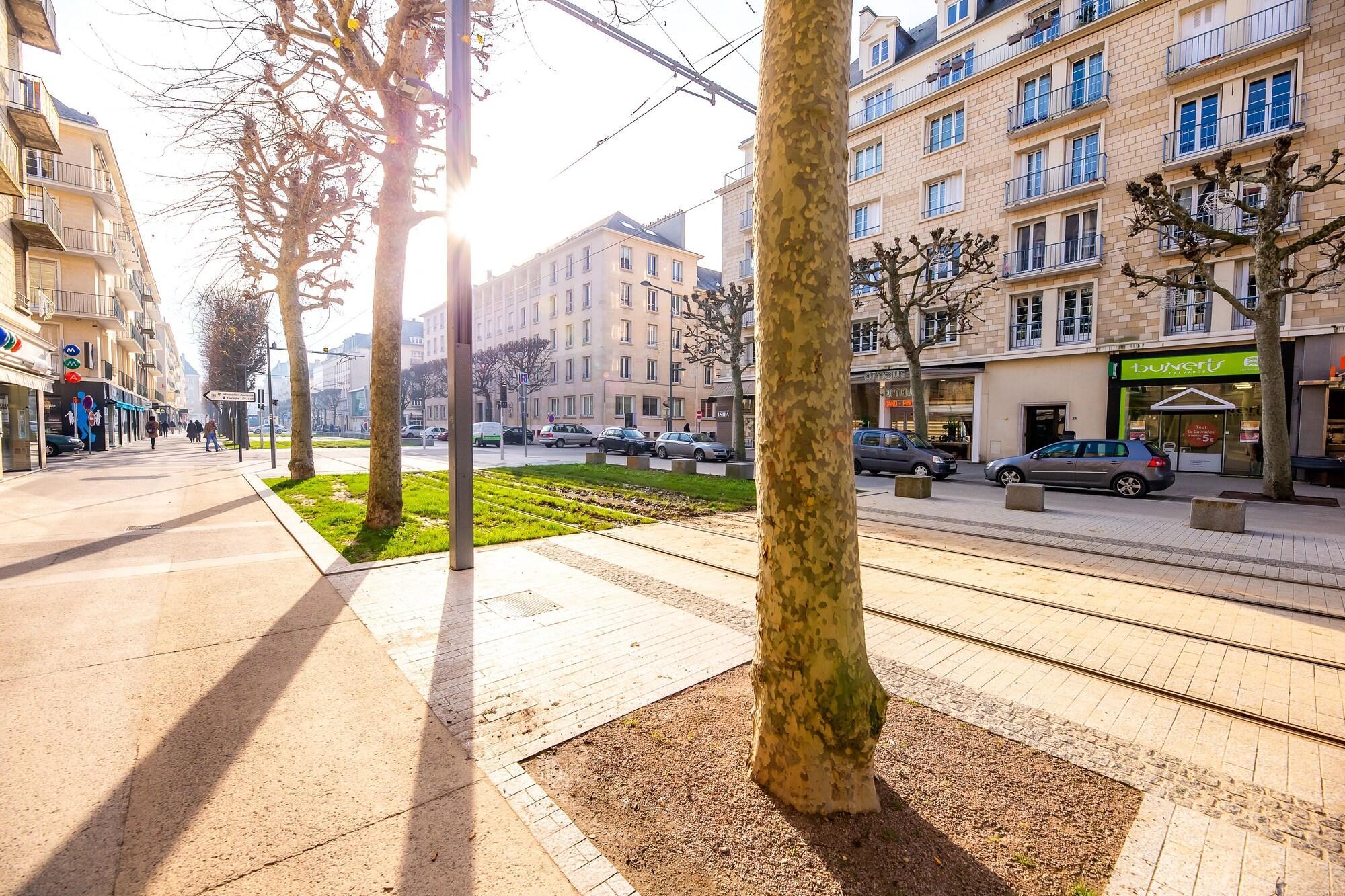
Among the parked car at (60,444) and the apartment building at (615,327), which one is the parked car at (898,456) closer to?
the apartment building at (615,327)

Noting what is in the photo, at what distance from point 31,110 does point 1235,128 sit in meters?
38.2

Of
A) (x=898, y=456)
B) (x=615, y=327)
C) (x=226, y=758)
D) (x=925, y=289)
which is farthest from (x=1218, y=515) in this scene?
(x=615, y=327)

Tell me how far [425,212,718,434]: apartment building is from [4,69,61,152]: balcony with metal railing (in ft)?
100

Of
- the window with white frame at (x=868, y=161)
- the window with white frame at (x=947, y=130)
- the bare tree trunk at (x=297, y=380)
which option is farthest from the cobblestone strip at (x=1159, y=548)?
the window with white frame at (x=868, y=161)

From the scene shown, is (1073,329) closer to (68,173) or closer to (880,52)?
(880,52)

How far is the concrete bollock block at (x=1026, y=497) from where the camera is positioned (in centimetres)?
1166

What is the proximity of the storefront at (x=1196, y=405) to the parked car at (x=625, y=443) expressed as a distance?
20638mm

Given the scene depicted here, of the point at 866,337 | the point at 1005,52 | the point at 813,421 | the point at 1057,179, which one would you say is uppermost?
the point at 1005,52

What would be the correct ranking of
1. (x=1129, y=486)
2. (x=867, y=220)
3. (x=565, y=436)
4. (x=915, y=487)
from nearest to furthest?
(x=915, y=487) < (x=1129, y=486) < (x=867, y=220) < (x=565, y=436)

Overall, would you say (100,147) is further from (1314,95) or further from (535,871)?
(1314,95)

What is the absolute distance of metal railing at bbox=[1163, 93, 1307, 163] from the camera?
1866 cm

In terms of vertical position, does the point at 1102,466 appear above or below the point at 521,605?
above

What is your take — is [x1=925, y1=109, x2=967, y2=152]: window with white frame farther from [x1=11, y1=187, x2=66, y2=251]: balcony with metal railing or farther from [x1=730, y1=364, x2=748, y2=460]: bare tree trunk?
[x1=11, y1=187, x2=66, y2=251]: balcony with metal railing

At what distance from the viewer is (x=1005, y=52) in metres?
25.6
